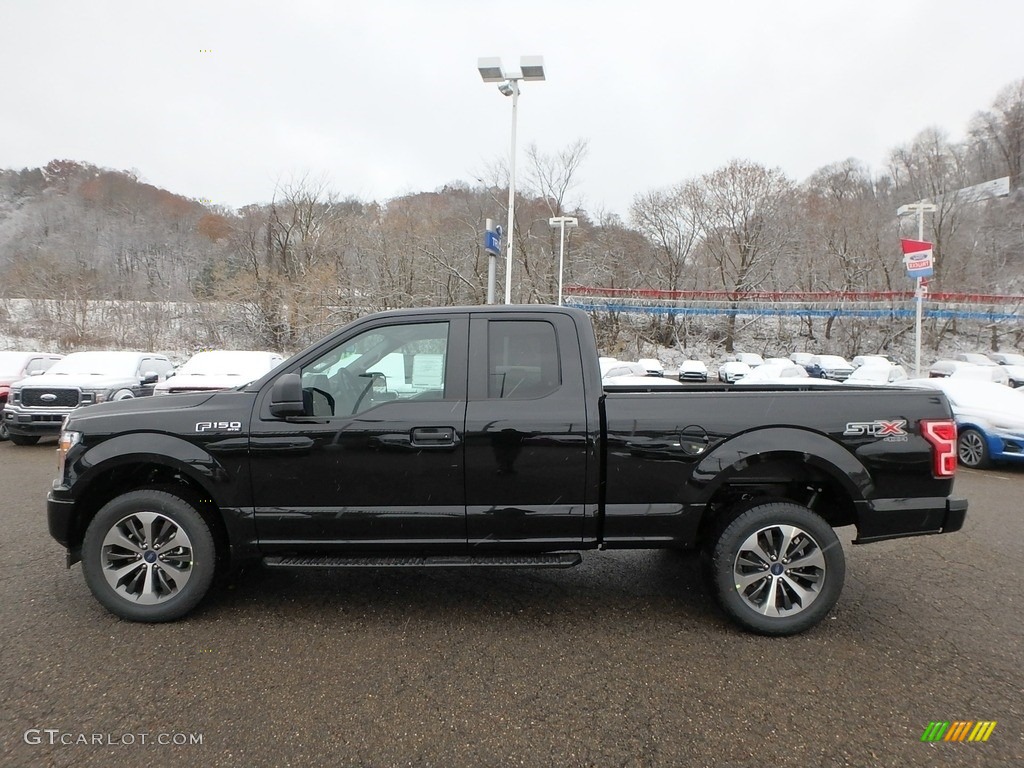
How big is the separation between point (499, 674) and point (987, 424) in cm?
976

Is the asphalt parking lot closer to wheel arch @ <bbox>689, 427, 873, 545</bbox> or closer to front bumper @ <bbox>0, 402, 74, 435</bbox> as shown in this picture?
wheel arch @ <bbox>689, 427, 873, 545</bbox>

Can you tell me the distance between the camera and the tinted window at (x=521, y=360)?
137 inches

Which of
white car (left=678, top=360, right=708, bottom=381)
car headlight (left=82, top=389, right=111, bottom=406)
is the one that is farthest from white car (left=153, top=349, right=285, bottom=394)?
white car (left=678, top=360, right=708, bottom=381)

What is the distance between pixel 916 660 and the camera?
10.5 feet

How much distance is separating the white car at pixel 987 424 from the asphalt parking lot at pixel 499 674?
5782mm

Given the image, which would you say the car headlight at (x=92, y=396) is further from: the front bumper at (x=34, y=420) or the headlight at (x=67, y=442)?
the headlight at (x=67, y=442)

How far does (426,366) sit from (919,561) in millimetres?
4505

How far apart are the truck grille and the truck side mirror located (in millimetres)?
8922

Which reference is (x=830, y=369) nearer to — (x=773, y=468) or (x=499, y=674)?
(x=773, y=468)

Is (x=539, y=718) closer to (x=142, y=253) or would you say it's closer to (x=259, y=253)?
(x=259, y=253)

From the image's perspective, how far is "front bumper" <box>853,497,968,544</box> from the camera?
3.43m

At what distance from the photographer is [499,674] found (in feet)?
9.84

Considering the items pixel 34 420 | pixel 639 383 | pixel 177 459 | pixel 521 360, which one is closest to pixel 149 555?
pixel 177 459

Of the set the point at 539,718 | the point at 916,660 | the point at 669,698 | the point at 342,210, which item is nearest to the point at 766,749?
the point at 669,698
